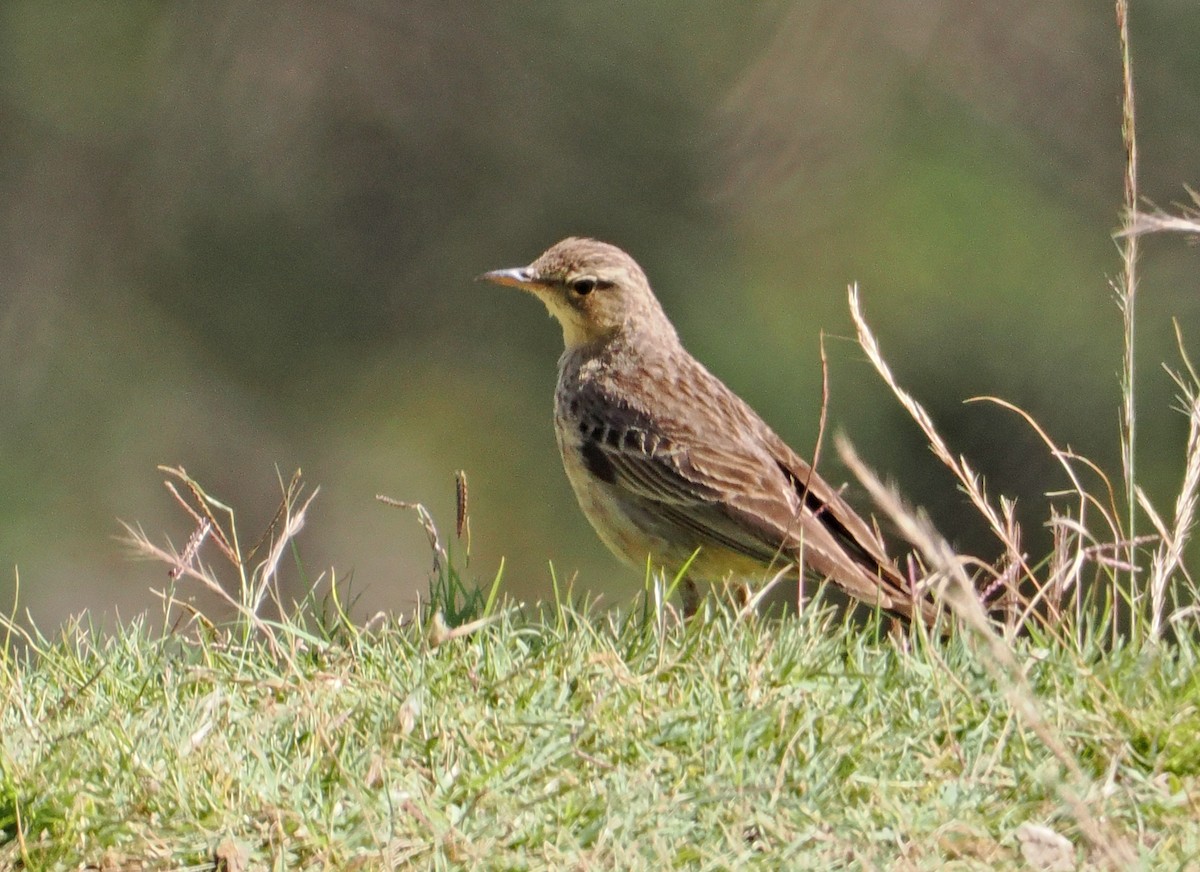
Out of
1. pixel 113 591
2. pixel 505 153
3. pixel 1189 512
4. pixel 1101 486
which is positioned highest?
pixel 1189 512

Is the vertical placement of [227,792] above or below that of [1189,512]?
below

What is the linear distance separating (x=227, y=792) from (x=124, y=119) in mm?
13297

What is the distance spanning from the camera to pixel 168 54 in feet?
53.2

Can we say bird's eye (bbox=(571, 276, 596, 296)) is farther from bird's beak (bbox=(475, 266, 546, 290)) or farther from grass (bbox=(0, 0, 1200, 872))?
grass (bbox=(0, 0, 1200, 872))

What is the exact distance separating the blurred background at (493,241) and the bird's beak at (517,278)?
635 centimetres

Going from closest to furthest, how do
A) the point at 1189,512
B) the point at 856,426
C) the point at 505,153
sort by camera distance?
1. the point at 1189,512
2. the point at 856,426
3. the point at 505,153

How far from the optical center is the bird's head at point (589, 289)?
6.81 metres

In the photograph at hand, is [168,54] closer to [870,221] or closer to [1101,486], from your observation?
[870,221]

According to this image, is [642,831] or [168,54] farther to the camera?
[168,54]

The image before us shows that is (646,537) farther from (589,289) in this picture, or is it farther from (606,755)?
(606,755)

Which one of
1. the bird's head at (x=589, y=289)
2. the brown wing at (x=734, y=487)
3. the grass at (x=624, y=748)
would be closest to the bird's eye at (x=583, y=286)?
the bird's head at (x=589, y=289)

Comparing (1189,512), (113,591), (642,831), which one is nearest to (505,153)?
(113,591)

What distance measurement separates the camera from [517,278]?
6797 mm

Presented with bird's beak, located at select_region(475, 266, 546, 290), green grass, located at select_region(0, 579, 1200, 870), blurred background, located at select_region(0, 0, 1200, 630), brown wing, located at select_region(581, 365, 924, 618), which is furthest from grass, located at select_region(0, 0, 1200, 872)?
blurred background, located at select_region(0, 0, 1200, 630)
